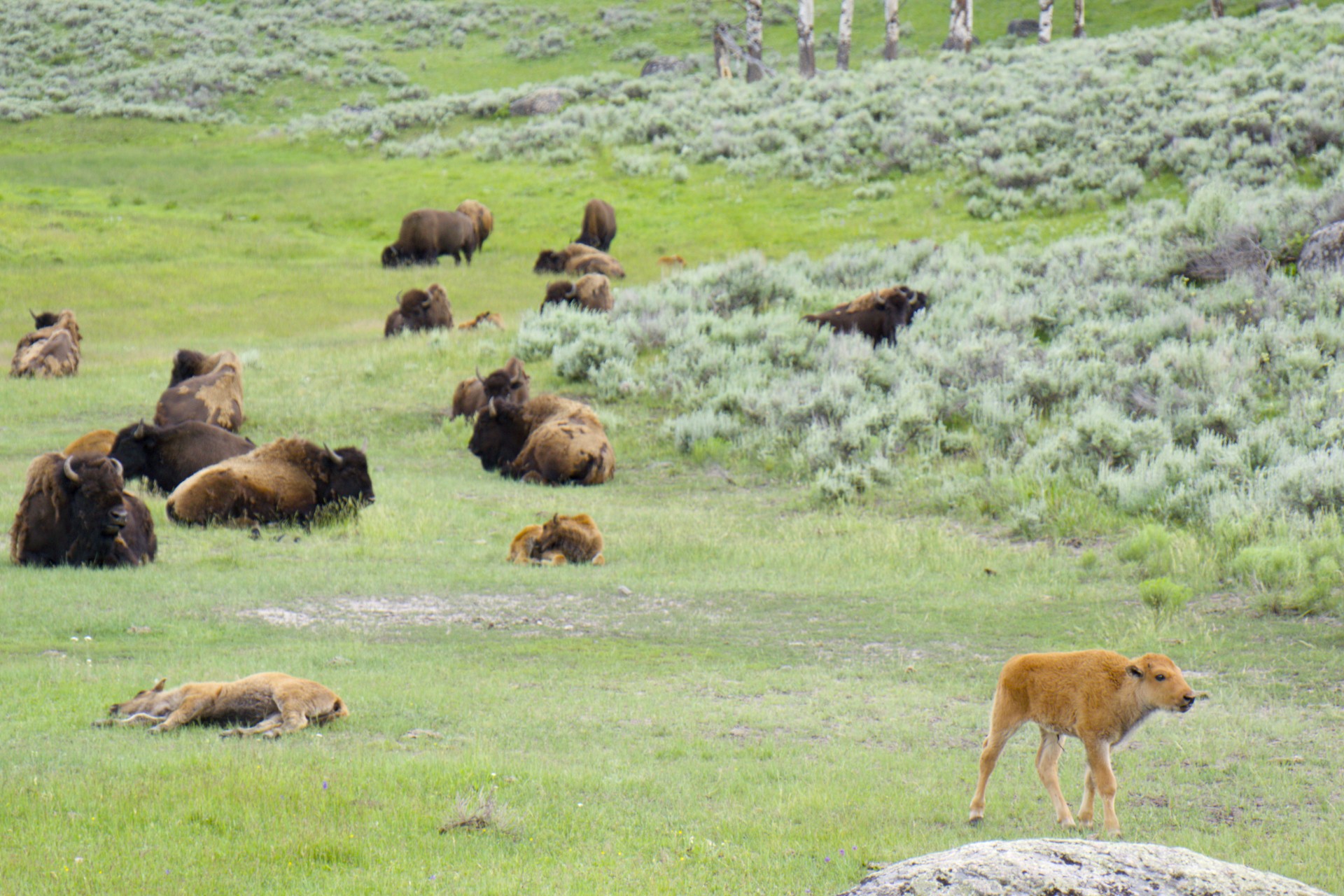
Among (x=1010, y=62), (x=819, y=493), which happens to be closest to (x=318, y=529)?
(x=819, y=493)

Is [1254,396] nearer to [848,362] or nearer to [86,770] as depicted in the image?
[848,362]

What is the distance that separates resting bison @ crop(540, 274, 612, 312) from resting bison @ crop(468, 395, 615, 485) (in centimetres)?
838

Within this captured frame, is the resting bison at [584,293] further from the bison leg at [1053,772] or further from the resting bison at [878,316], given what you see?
the bison leg at [1053,772]

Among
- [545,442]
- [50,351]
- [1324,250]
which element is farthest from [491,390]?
[1324,250]

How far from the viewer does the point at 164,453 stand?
14.6 m

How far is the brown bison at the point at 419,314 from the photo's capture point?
1015 inches

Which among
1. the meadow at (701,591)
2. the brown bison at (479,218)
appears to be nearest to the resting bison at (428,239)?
the brown bison at (479,218)

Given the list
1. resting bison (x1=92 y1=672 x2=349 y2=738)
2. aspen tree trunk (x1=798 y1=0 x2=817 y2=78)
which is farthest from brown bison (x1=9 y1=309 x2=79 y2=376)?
aspen tree trunk (x1=798 y1=0 x2=817 y2=78)

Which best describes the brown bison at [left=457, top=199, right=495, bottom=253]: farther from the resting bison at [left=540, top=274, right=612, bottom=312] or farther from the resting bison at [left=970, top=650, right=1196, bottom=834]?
the resting bison at [left=970, top=650, right=1196, bottom=834]

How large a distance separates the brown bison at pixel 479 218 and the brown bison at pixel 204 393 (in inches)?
676

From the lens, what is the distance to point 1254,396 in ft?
53.0

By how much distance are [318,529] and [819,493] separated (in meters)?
5.58

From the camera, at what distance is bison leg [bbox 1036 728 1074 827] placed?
519 centimetres

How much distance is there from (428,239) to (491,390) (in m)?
16.6
